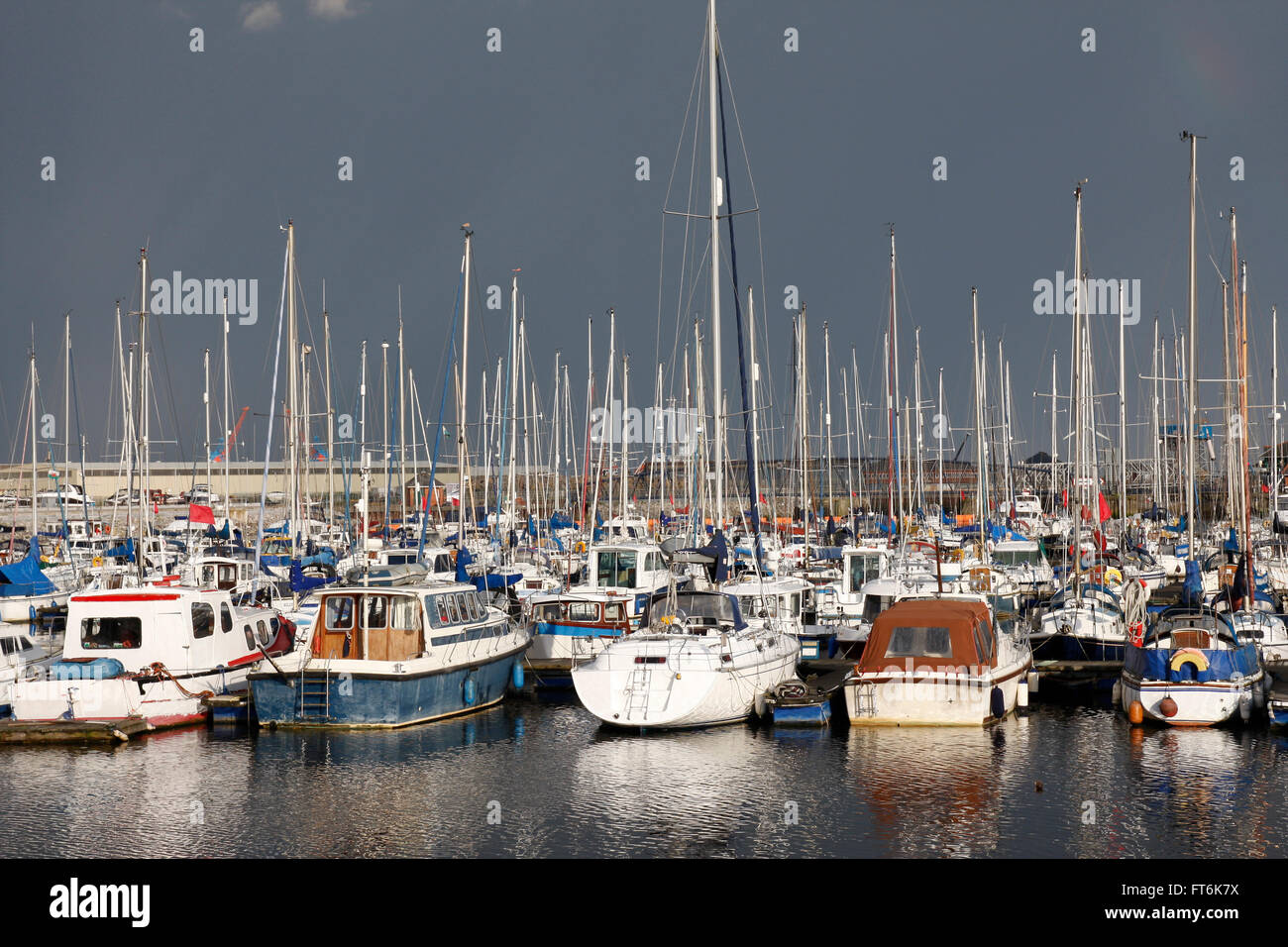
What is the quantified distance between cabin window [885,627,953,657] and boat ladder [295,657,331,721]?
1209 centimetres

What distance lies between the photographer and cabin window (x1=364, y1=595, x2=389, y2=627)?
28734 millimetres

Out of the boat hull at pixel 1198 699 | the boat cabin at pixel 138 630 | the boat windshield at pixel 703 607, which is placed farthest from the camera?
the boat windshield at pixel 703 607

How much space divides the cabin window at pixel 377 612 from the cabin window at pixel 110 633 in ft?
Answer: 17.3

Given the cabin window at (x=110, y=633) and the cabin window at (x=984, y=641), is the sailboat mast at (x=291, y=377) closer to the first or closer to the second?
the cabin window at (x=110, y=633)

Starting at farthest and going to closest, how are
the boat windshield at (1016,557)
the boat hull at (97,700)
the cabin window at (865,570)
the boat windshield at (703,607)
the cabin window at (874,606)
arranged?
the boat windshield at (1016,557)
the cabin window at (865,570)
the cabin window at (874,606)
the boat windshield at (703,607)
the boat hull at (97,700)

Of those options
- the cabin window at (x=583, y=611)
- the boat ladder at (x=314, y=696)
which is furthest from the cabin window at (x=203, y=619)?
the cabin window at (x=583, y=611)

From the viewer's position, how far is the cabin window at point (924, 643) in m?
27.5

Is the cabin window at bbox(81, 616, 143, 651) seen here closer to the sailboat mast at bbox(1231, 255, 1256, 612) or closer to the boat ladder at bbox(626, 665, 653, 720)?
the boat ladder at bbox(626, 665, 653, 720)

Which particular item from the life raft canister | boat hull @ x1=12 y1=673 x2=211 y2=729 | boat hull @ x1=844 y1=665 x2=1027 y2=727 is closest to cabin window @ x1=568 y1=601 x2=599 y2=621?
boat hull @ x1=844 y1=665 x2=1027 y2=727

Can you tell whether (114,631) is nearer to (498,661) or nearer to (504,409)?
(498,661)

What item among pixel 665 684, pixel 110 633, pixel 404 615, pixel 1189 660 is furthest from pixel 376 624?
pixel 1189 660

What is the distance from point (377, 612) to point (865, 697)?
35.4 ft
